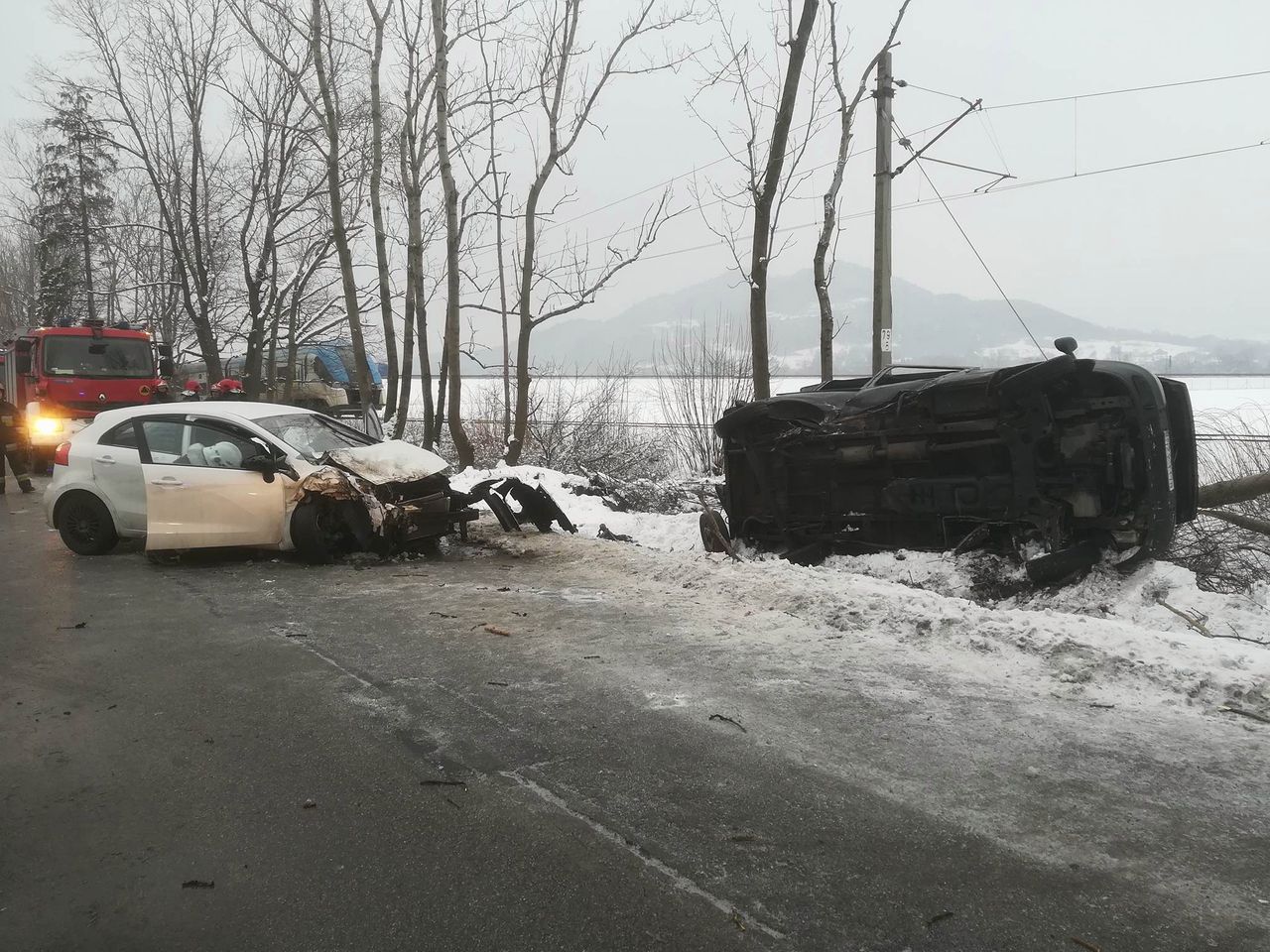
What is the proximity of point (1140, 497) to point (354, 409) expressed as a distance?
29.2m

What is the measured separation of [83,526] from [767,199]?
10.5 meters

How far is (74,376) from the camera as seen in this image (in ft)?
65.2

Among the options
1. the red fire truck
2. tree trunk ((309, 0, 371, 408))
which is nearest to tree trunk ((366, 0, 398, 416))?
tree trunk ((309, 0, 371, 408))

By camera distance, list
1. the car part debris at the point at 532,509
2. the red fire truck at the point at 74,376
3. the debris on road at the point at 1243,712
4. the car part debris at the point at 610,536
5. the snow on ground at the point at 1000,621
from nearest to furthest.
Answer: the debris on road at the point at 1243,712, the snow on ground at the point at 1000,621, the car part debris at the point at 532,509, the car part debris at the point at 610,536, the red fire truck at the point at 74,376

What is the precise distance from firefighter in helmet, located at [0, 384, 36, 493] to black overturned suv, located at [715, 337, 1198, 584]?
13.8 metres

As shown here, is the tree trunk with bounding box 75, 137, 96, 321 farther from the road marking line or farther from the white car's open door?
the road marking line

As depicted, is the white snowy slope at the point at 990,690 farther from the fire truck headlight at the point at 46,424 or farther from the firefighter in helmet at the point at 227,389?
the fire truck headlight at the point at 46,424

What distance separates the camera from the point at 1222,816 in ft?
11.1

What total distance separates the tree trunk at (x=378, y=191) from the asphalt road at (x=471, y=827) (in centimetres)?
1798

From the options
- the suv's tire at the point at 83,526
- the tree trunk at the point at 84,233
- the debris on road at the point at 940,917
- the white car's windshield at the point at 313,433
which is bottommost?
the debris on road at the point at 940,917

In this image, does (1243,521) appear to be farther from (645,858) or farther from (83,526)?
(83,526)

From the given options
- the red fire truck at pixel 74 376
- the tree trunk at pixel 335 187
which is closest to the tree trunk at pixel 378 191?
the tree trunk at pixel 335 187

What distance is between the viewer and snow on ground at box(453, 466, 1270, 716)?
473 centimetres

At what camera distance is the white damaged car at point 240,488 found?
8.91 meters
